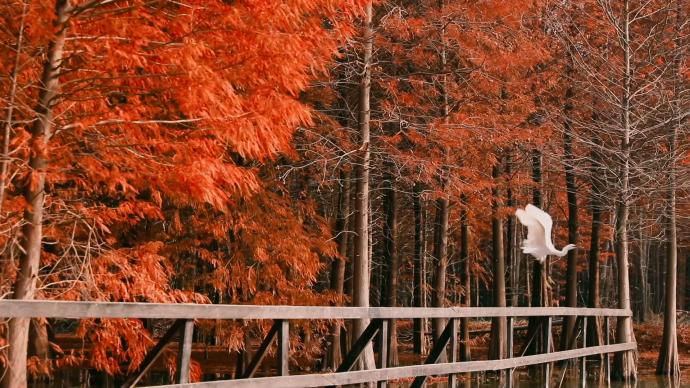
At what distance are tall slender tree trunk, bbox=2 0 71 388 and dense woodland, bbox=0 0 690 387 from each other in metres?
0.02

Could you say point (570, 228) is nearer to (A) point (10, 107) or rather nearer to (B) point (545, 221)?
(B) point (545, 221)

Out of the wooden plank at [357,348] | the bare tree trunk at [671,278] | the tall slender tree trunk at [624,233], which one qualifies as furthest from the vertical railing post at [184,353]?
the bare tree trunk at [671,278]

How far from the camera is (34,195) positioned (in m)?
9.73

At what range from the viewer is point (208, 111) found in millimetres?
10148

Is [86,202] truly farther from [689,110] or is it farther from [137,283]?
[689,110]

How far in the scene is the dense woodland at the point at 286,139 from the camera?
32.3ft

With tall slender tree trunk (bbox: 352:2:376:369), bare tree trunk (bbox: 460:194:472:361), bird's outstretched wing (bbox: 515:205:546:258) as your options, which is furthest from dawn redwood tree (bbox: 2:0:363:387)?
bare tree trunk (bbox: 460:194:472:361)

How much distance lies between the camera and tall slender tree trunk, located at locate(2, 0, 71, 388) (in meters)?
9.35

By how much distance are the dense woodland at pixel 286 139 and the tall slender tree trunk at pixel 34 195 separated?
23mm

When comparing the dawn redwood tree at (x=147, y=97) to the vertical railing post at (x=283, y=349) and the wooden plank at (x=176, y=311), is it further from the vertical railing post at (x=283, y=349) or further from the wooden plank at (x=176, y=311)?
the vertical railing post at (x=283, y=349)

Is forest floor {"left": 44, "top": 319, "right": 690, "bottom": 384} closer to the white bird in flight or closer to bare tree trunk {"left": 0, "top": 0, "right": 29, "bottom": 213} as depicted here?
the white bird in flight

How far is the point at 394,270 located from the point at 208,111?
18.2 metres

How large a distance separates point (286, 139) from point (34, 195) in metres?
2.59

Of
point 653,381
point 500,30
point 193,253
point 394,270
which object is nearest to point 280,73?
point 193,253
